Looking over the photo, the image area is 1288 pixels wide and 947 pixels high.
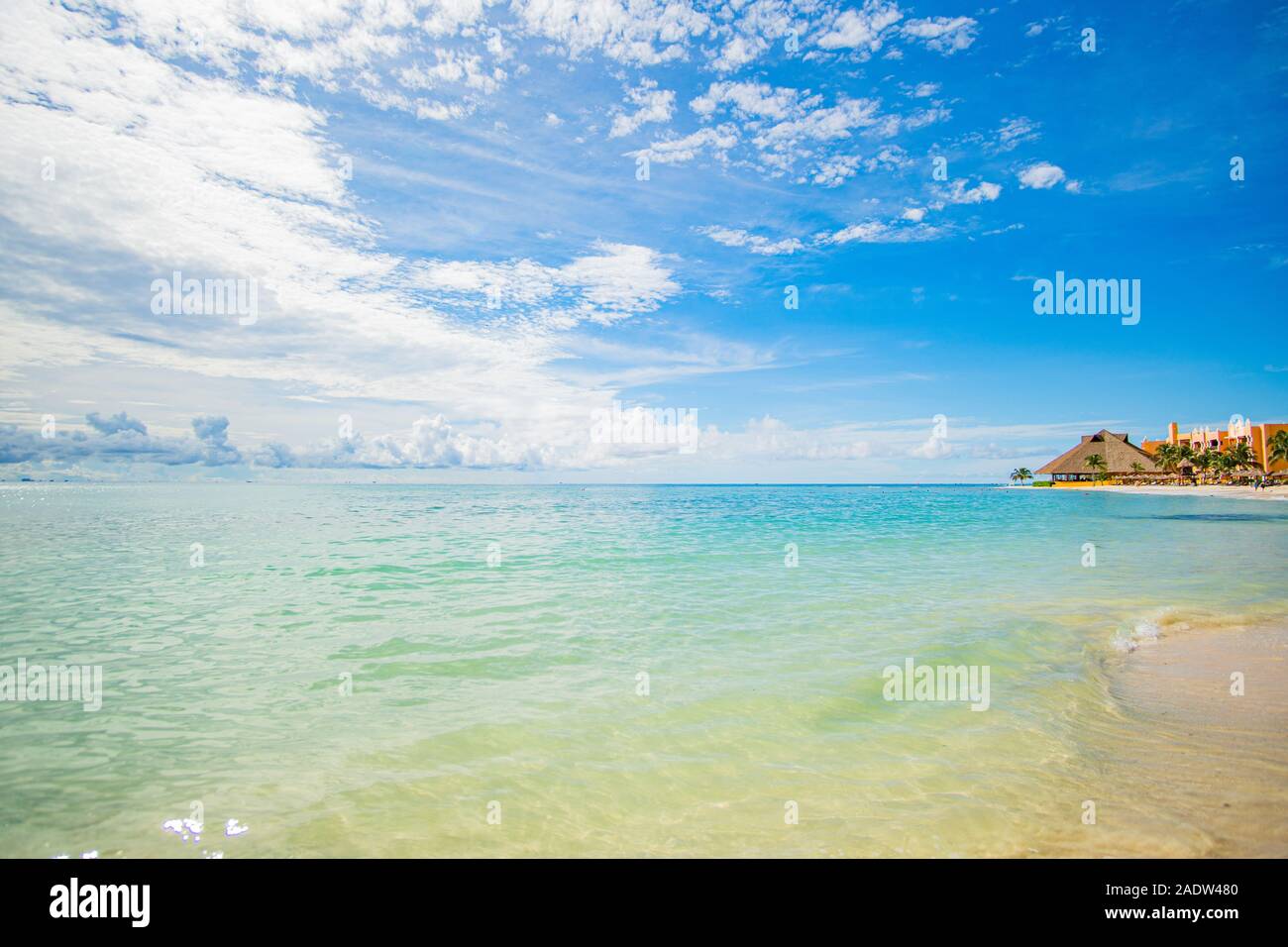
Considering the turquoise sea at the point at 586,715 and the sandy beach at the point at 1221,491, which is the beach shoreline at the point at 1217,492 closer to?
the sandy beach at the point at 1221,491

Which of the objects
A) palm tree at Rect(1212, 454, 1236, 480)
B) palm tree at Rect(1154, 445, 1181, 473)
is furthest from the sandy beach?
palm tree at Rect(1154, 445, 1181, 473)

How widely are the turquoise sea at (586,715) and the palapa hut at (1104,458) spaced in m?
124

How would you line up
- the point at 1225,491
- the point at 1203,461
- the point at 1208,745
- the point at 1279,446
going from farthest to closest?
the point at 1203,461
the point at 1225,491
the point at 1279,446
the point at 1208,745

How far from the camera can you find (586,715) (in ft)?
26.0

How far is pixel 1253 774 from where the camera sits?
5.79 m

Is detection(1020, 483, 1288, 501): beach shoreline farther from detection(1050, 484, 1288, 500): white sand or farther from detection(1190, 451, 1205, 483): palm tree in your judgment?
detection(1190, 451, 1205, 483): palm tree

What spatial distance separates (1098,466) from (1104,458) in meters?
2.83

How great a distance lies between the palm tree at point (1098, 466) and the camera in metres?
120

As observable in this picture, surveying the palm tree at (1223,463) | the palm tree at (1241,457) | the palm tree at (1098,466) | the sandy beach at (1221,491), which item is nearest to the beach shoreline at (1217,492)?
the sandy beach at (1221,491)

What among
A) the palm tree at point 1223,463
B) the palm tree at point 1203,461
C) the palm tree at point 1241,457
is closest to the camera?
the palm tree at point 1241,457

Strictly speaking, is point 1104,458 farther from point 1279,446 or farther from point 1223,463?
point 1279,446

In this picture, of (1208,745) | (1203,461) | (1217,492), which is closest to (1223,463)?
(1203,461)
